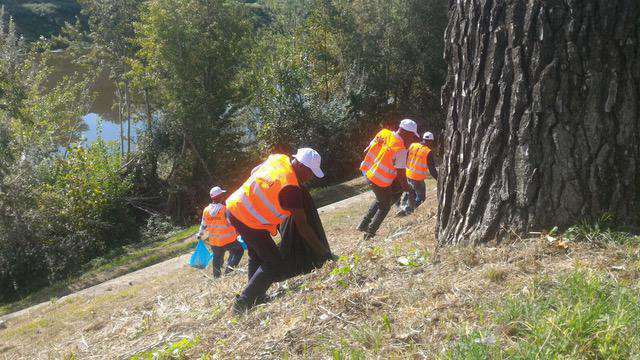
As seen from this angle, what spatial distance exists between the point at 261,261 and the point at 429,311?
2149 millimetres

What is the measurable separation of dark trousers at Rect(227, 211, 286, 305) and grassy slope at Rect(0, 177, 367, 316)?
10.2m

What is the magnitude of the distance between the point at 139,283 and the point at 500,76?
30.5 feet

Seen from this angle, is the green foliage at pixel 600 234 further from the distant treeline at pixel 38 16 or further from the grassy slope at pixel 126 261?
the distant treeline at pixel 38 16

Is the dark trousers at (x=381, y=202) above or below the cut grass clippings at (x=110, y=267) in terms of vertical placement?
above

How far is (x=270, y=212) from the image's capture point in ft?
17.5

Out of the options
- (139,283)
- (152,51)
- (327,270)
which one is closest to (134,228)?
(152,51)

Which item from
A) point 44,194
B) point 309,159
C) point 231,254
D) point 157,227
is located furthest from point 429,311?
point 157,227

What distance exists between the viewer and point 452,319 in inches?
144

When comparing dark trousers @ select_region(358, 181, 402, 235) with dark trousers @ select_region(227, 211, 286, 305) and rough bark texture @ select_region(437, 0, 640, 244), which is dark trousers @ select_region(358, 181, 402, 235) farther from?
rough bark texture @ select_region(437, 0, 640, 244)

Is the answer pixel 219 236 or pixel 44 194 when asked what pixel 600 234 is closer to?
pixel 219 236

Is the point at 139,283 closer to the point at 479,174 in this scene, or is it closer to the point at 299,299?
the point at 299,299

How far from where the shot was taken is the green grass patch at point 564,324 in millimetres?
3049

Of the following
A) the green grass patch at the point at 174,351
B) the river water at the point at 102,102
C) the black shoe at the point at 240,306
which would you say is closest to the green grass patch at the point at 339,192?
the black shoe at the point at 240,306

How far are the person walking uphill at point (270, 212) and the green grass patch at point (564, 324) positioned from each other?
1963 millimetres
